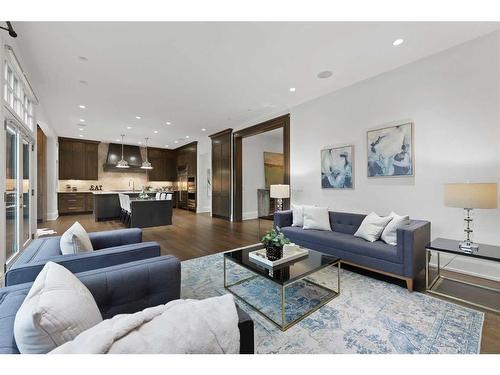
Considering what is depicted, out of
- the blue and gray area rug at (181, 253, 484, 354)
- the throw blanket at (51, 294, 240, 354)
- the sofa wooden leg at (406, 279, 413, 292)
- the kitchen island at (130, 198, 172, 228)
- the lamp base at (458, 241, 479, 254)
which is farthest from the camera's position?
the kitchen island at (130, 198, 172, 228)

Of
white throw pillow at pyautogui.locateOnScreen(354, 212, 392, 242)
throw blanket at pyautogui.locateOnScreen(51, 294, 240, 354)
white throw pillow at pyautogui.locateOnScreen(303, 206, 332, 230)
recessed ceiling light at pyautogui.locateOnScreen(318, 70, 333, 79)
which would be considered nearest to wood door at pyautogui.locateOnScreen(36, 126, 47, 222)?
white throw pillow at pyautogui.locateOnScreen(303, 206, 332, 230)

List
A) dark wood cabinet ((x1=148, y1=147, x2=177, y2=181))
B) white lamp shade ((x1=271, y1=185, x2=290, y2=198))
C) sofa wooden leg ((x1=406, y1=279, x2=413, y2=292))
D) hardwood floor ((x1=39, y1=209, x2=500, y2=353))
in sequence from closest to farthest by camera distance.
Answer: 1. hardwood floor ((x1=39, y1=209, x2=500, y2=353))
2. sofa wooden leg ((x1=406, y1=279, x2=413, y2=292))
3. white lamp shade ((x1=271, y1=185, x2=290, y2=198))
4. dark wood cabinet ((x1=148, y1=147, x2=177, y2=181))

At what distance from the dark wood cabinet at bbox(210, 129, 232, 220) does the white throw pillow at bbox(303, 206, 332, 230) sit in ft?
12.6

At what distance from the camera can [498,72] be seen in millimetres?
2621

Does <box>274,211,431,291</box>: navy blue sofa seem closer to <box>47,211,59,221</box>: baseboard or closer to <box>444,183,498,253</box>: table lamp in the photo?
<box>444,183,498,253</box>: table lamp

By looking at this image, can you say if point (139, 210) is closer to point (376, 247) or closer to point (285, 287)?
point (285, 287)

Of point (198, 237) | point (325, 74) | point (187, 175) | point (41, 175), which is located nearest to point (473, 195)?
point (325, 74)

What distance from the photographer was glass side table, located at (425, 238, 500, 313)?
2.22m

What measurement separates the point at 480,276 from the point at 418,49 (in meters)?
3.07

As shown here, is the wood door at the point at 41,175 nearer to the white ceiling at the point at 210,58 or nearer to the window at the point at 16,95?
the white ceiling at the point at 210,58

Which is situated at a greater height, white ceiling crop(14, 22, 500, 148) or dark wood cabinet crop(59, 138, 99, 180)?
white ceiling crop(14, 22, 500, 148)

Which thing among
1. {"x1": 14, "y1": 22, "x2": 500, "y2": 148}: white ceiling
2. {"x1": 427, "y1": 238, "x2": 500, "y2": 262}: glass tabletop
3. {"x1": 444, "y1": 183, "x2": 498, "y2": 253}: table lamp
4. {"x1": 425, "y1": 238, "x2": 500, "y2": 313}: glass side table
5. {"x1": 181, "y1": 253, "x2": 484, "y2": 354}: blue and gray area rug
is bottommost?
{"x1": 181, "y1": 253, "x2": 484, "y2": 354}: blue and gray area rug

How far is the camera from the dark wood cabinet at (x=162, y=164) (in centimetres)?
1074
